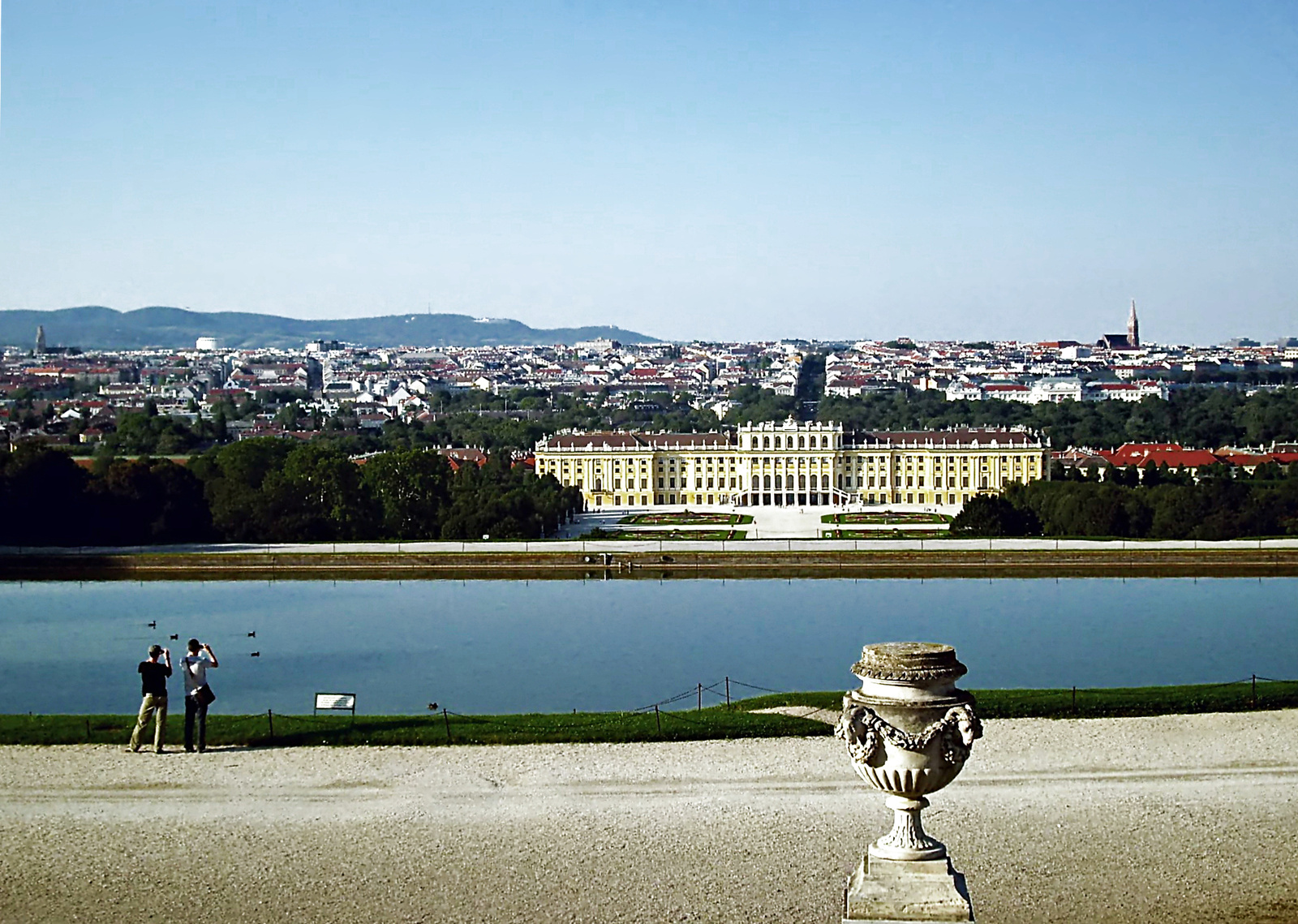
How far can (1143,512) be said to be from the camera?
38375 millimetres

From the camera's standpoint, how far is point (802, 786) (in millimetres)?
10008

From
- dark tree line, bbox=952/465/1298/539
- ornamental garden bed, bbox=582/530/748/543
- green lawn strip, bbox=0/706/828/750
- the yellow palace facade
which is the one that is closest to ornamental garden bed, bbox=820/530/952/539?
dark tree line, bbox=952/465/1298/539

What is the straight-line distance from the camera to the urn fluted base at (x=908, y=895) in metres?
5.26

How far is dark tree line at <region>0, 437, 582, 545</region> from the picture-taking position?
3769 cm

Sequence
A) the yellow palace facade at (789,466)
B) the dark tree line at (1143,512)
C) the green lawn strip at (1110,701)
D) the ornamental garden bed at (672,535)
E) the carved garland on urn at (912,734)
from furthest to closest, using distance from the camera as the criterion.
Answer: the yellow palace facade at (789,466) < the ornamental garden bed at (672,535) < the dark tree line at (1143,512) < the green lawn strip at (1110,701) < the carved garland on urn at (912,734)

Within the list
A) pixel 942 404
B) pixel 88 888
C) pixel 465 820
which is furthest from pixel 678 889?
pixel 942 404

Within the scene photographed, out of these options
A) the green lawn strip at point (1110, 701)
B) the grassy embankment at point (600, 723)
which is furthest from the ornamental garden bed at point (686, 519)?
the grassy embankment at point (600, 723)

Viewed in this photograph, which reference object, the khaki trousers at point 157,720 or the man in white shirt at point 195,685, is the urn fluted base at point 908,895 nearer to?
the man in white shirt at point 195,685

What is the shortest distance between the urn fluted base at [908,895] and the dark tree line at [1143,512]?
32.9 metres

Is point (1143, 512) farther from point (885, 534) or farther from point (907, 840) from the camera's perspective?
point (907, 840)

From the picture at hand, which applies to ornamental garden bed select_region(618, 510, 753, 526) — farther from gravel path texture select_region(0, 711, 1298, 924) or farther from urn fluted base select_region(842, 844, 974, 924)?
urn fluted base select_region(842, 844, 974, 924)

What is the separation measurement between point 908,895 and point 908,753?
0.44 metres

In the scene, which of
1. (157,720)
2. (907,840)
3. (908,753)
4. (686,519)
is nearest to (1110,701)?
(157,720)

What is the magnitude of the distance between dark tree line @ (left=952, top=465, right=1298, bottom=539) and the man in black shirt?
95.4ft
